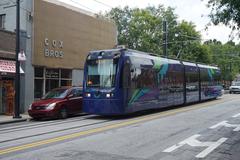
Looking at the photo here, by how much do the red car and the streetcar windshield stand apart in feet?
5.96

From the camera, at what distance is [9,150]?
10430mm

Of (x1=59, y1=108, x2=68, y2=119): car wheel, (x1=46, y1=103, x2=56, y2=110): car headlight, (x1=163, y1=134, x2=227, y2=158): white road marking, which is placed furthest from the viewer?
(x1=59, y1=108, x2=68, y2=119): car wheel

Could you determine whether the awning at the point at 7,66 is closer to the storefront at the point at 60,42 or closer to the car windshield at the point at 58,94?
the storefront at the point at 60,42

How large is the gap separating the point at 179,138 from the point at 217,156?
2.85m

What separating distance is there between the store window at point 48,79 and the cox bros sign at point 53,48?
96 cm

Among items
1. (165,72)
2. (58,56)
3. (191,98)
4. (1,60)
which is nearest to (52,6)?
(58,56)

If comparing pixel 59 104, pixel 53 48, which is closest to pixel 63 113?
pixel 59 104

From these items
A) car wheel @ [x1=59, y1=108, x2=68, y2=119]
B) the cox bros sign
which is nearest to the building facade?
the cox bros sign

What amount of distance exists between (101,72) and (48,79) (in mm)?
7651

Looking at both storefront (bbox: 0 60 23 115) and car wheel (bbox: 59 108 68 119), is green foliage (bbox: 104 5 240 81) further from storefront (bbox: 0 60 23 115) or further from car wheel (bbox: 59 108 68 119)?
car wheel (bbox: 59 108 68 119)

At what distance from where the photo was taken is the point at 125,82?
1905 cm

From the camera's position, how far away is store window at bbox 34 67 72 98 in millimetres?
25250

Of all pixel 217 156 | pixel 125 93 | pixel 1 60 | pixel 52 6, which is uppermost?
pixel 52 6

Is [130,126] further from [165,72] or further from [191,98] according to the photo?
[191,98]
